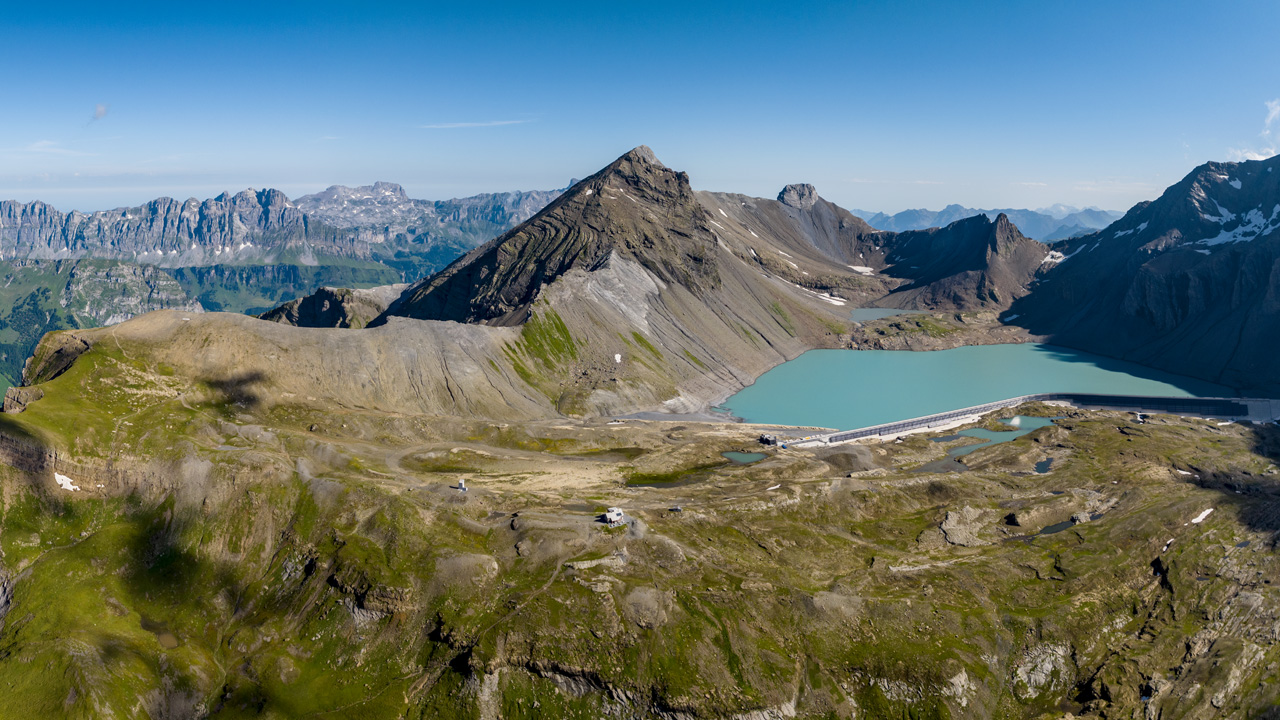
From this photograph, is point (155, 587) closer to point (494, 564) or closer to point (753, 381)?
point (494, 564)

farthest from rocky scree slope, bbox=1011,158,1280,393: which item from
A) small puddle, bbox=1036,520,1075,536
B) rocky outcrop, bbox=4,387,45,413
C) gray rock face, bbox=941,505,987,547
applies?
rocky outcrop, bbox=4,387,45,413

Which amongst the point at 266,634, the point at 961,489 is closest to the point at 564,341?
the point at 961,489

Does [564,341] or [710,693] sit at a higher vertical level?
[564,341]

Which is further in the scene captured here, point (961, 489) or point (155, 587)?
point (961, 489)

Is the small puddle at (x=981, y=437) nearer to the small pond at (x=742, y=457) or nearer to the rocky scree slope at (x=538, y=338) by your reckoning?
the small pond at (x=742, y=457)

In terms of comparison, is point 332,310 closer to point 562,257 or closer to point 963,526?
point 562,257
